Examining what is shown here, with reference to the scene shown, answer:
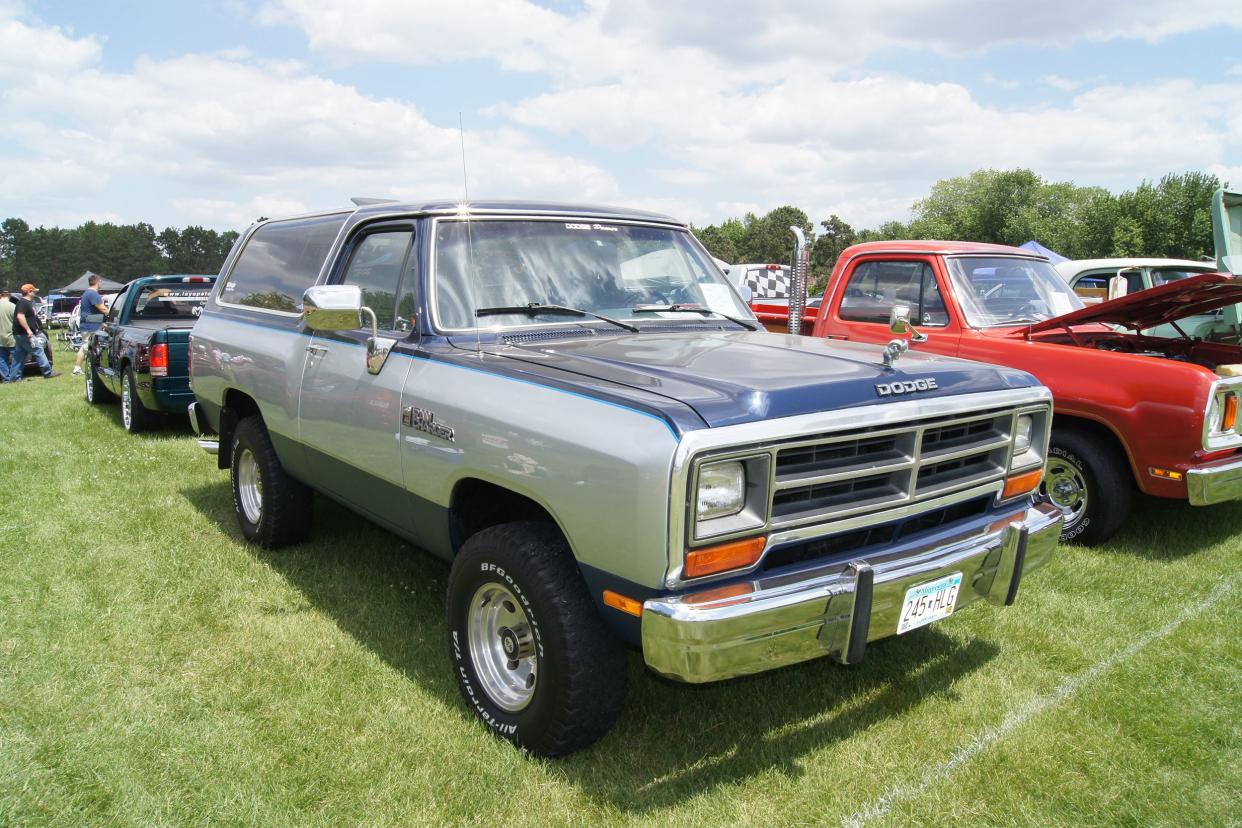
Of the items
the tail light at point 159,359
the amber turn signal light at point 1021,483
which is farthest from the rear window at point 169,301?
the amber turn signal light at point 1021,483

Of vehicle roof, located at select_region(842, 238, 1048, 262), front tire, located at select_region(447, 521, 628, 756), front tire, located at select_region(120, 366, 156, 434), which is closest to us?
front tire, located at select_region(447, 521, 628, 756)

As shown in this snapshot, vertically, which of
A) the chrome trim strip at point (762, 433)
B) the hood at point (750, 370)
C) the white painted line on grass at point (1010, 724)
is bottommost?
the white painted line on grass at point (1010, 724)

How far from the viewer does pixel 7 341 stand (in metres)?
14.4

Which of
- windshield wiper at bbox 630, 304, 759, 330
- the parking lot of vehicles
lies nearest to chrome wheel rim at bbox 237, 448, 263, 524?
the parking lot of vehicles

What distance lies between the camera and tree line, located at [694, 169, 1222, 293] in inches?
1821

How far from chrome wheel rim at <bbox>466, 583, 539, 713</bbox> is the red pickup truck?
283 centimetres

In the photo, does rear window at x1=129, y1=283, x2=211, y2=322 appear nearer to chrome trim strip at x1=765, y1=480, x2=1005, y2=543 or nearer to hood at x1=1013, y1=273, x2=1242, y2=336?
hood at x1=1013, y1=273, x2=1242, y2=336

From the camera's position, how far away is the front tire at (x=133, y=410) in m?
8.69

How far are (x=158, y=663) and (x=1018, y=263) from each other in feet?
20.6

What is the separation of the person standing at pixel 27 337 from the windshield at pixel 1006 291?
593 inches

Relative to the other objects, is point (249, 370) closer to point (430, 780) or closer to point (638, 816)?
point (430, 780)

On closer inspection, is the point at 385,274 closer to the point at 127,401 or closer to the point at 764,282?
the point at 127,401

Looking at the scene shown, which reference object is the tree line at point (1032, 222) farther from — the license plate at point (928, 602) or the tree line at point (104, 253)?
the tree line at point (104, 253)

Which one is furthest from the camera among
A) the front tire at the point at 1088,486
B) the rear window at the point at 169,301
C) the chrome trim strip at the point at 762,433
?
the rear window at the point at 169,301
